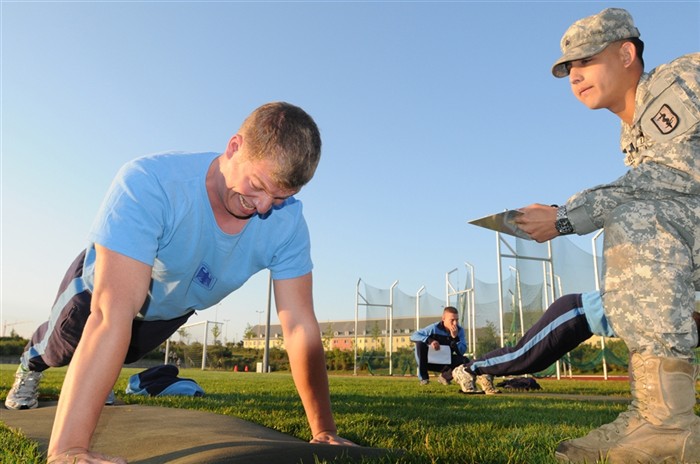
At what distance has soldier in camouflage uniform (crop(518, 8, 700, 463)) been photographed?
7.12ft

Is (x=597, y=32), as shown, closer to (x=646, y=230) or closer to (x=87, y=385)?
(x=646, y=230)

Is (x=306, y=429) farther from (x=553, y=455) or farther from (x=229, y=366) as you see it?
(x=229, y=366)

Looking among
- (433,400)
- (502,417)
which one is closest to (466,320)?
(433,400)

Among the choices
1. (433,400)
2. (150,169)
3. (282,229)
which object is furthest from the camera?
(433,400)

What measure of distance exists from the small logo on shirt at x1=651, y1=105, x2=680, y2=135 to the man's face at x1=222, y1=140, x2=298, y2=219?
62.0 inches

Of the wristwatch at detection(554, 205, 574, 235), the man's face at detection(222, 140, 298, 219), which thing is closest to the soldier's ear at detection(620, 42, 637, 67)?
the wristwatch at detection(554, 205, 574, 235)

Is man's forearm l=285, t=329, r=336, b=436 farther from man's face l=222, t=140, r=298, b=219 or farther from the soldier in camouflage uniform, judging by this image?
the soldier in camouflage uniform

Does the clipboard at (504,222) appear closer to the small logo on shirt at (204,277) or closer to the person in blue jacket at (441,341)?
the small logo on shirt at (204,277)

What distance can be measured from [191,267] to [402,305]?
25.2 m

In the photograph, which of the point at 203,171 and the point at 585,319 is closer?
the point at 203,171

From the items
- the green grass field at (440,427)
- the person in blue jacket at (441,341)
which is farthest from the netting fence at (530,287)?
the green grass field at (440,427)

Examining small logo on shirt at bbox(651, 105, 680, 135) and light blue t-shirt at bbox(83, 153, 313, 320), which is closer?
light blue t-shirt at bbox(83, 153, 313, 320)

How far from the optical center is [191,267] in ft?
9.05

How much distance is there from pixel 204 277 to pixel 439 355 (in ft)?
30.1
